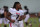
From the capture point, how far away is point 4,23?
2.04 m

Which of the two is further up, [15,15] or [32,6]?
[32,6]

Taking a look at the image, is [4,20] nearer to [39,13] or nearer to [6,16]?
[6,16]

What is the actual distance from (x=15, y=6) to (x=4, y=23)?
1.42 ft

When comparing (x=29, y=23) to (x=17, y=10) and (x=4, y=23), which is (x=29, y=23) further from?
(x=4, y=23)

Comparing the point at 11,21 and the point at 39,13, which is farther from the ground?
the point at 39,13

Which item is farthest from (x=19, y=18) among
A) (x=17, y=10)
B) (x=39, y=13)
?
(x=39, y=13)

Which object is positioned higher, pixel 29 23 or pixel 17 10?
pixel 17 10

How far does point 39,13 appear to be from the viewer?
2090mm

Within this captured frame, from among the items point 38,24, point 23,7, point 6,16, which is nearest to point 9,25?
point 6,16

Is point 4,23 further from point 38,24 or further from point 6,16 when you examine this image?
point 38,24

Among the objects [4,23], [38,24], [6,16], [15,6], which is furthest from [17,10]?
[38,24]

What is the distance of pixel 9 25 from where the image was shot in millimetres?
2033

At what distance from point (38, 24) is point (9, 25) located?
0.64 metres

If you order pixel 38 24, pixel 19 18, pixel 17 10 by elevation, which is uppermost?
pixel 17 10
